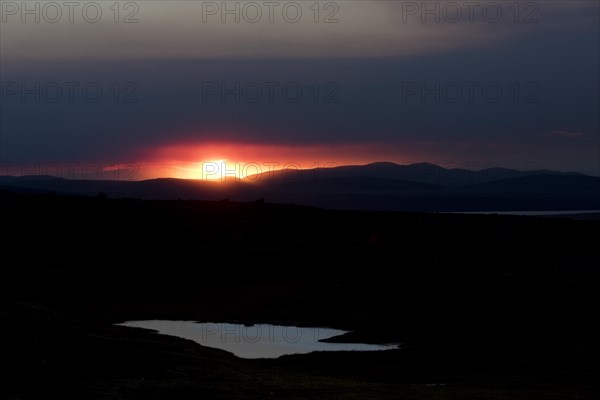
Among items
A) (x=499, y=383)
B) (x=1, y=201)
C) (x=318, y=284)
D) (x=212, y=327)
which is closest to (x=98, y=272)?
(x=318, y=284)

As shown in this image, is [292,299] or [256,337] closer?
[256,337]

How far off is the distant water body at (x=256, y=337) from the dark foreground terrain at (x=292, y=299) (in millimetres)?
2674

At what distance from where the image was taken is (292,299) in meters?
A: 79.8

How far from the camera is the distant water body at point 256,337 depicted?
187 ft

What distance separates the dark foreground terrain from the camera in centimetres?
4016

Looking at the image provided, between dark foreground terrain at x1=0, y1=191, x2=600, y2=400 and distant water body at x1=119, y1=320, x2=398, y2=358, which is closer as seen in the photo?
dark foreground terrain at x1=0, y1=191, x2=600, y2=400

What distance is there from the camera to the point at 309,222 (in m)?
160

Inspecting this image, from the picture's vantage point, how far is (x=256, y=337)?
62594 millimetres

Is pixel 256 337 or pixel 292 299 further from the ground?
pixel 292 299

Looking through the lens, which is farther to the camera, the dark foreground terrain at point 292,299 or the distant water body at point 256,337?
the distant water body at point 256,337

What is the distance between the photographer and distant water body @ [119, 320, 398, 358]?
5694 centimetres

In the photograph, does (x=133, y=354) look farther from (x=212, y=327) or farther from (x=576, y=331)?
(x=576, y=331)

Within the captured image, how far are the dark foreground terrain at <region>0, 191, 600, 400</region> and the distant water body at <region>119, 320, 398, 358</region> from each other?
8.77ft

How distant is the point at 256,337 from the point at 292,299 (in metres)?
17.3
